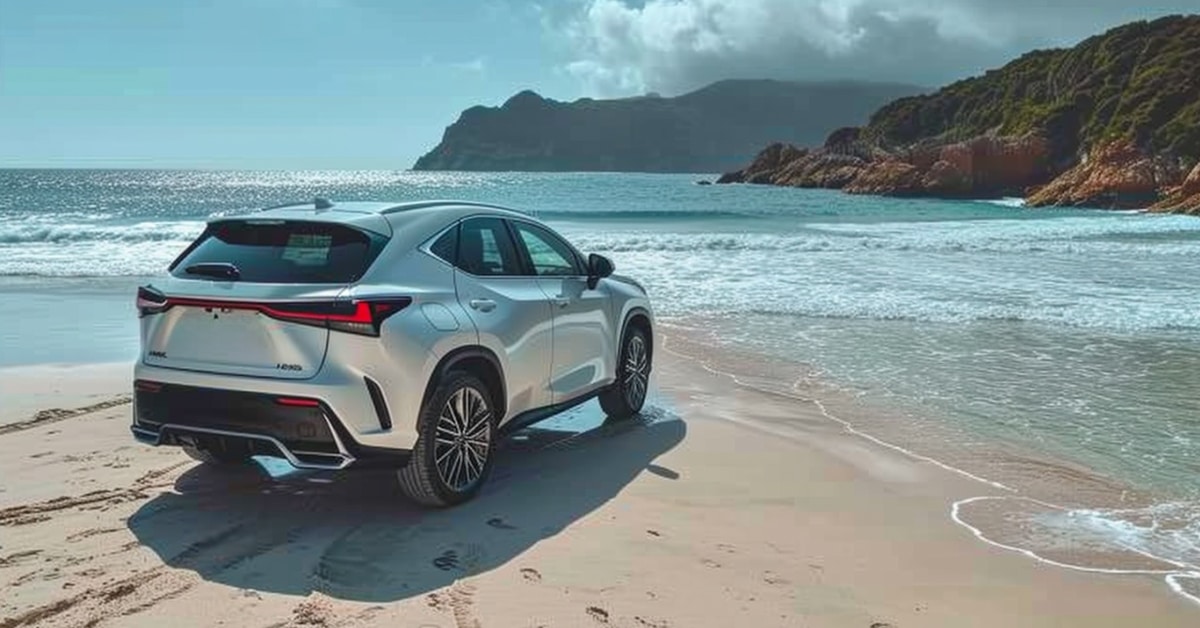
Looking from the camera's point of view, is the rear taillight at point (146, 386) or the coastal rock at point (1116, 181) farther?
the coastal rock at point (1116, 181)

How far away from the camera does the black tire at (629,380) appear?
7.32m

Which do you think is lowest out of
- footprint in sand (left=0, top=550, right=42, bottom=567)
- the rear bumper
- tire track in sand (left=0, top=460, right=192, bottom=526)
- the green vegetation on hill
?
tire track in sand (left=0, top=460, right=192, bottom=526)

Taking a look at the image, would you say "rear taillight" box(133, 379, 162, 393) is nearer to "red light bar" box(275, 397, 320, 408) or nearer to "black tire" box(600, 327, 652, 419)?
"red light bar" box(275, 397, 320, 408)

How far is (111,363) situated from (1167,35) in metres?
97.5

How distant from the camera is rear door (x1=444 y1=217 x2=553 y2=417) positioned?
536cm

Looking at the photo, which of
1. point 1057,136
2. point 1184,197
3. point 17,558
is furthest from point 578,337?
point 1057,136

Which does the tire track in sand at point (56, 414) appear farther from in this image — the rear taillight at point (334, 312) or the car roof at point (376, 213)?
the rear taillight at point (334, 312)

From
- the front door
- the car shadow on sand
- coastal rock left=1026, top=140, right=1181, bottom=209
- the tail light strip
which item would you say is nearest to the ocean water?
the tail light strip

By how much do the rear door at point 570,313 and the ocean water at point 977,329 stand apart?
2024 mm

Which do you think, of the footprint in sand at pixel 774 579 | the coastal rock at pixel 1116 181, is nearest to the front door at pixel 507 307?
the footprint in sand at pixel 774 579

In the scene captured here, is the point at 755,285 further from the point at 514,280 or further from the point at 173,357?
the point at 173,357

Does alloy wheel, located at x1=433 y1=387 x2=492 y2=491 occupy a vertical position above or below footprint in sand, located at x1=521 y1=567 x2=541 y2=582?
above

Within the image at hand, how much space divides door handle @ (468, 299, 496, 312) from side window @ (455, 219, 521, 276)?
201 mm

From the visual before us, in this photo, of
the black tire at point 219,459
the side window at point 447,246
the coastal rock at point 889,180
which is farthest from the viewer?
the coastal rock at point 889,180
